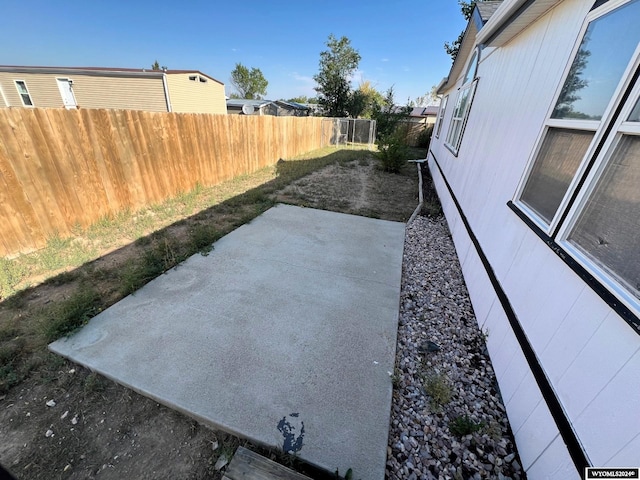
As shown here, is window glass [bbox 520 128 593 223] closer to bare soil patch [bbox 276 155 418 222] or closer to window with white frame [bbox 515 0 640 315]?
window with white frame [bbox 515 0 640 315]

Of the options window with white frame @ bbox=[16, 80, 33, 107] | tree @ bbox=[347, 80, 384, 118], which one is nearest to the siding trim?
tree @ bbox=[347, 80, 384, 118]

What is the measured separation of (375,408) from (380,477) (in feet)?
1.24

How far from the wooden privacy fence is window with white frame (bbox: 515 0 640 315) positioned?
544 centimetres

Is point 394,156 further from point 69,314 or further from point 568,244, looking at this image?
point 69,314

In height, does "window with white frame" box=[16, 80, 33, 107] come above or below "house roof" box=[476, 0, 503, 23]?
below

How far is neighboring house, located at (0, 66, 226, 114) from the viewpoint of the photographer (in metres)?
15.0

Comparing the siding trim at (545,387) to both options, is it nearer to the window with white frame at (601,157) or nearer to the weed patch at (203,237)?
the window with white frame at (601,157)

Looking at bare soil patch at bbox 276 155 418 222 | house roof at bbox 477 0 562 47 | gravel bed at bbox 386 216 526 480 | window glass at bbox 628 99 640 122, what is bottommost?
bare soil patch at bbox 276 155 418 222

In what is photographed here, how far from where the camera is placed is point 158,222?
182 inches

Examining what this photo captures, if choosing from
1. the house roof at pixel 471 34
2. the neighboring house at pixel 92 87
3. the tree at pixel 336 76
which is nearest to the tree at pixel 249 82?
the tree at pixel 336 76

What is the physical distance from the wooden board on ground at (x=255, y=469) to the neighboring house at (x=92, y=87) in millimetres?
18071

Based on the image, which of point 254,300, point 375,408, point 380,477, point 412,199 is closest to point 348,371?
point 375,408

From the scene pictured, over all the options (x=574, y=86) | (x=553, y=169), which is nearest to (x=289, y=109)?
(x=574, y=86)

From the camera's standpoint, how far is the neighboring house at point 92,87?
14984 mm
